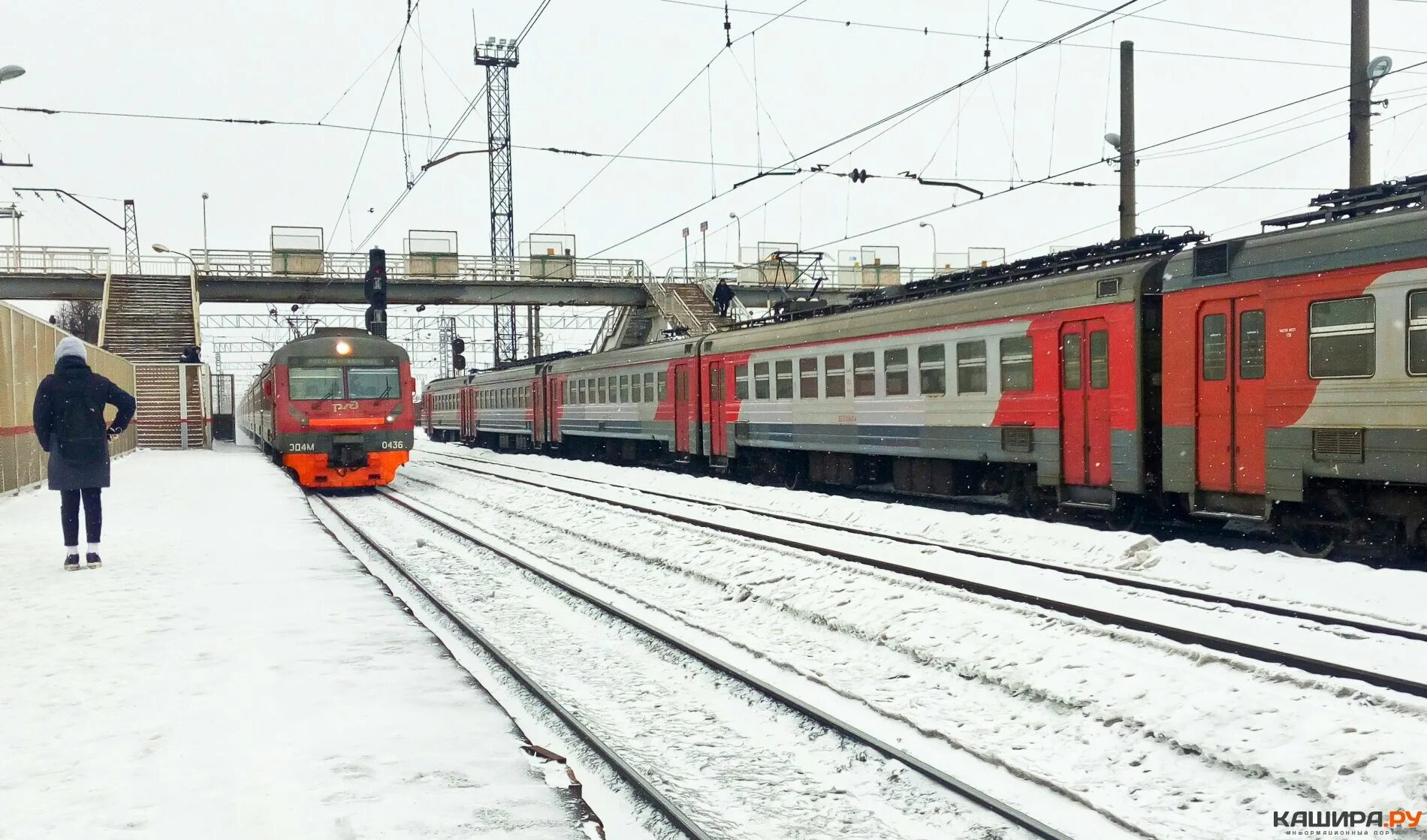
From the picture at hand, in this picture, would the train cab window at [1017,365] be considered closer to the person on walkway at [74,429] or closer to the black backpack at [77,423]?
the person on walkway at [74,429]

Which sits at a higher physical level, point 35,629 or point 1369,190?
point 1369,190

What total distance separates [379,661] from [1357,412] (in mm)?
Answer: 8469

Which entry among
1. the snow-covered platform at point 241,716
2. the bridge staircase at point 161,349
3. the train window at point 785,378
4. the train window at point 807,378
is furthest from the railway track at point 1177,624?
the bridge staircase at point 161,349

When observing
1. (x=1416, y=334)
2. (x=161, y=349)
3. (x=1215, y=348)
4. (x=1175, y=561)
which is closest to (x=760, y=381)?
(x=1215, y=348)

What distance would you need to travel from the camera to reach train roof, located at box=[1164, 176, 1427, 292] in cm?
959

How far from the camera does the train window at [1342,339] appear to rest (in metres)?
9.87

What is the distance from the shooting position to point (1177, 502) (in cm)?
1243

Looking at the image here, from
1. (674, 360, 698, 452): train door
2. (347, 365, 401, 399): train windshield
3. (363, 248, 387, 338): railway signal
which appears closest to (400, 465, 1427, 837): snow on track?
(347, 365, 401, 399): train windshield

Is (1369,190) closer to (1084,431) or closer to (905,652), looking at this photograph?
(1084,431)

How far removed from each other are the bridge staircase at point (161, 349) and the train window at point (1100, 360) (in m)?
33.9

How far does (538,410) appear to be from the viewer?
119 feet

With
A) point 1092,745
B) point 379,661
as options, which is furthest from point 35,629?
point 1092,745

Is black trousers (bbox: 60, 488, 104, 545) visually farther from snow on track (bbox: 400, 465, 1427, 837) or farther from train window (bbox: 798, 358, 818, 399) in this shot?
train window (bbox: 798, 358, 818, 399)

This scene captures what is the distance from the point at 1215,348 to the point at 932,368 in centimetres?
510
